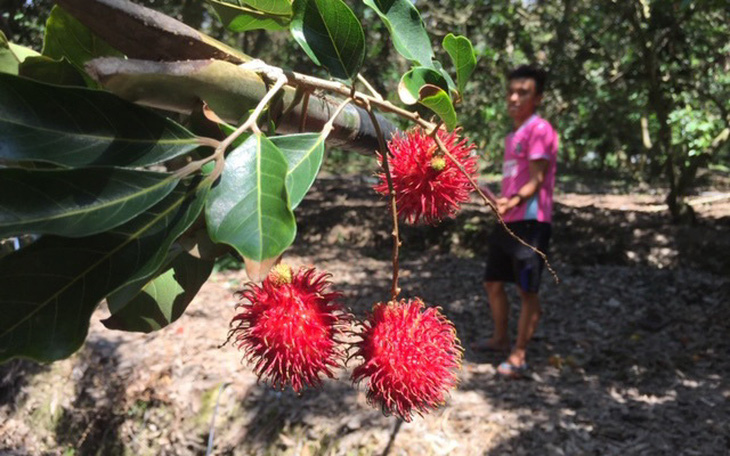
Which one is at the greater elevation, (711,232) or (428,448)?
(711,232)

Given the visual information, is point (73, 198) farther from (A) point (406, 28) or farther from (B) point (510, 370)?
(B) point (510, 370)

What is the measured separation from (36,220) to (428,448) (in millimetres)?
2180

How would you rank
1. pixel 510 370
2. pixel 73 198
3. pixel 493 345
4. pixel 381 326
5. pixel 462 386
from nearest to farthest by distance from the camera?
1. pixel 73 198
2. pixel 381 326
3. pixel 462 386
4. pixel 510 370
5. pixel 493 345

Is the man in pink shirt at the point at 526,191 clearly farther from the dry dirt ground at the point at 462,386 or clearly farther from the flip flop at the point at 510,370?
the dry dirt ground at the point at 462,386

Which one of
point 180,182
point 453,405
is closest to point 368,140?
point 180,182

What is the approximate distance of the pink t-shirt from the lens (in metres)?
2.49

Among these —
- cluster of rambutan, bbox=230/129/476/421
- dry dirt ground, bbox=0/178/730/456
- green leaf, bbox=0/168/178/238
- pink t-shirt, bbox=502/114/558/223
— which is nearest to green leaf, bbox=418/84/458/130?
cluster of rambutan, bbox=230/129/476/421

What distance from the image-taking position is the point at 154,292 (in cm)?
61

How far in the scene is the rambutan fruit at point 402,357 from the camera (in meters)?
0.74

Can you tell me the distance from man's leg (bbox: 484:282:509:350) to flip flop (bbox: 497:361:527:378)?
8.6 inches

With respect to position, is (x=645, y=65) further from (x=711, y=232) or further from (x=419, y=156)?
(x=419, y=156)

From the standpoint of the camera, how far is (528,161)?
2572 mm

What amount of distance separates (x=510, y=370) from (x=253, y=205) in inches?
111

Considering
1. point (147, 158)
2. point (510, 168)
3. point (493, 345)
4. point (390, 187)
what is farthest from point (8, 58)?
point (493, 345)
